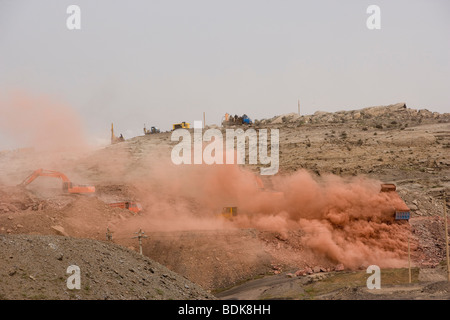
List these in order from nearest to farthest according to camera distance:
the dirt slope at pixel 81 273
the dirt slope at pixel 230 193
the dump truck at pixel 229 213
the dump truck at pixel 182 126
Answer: the dirt slope at pixel 81 273
the dirt slope at pixel 230 193
the dump truck at pixel 229 213
the dump truck at pixel 182 126

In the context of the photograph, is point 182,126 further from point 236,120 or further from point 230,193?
point 230,193

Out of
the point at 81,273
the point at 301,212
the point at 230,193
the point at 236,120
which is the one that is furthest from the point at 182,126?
the point at 81,273

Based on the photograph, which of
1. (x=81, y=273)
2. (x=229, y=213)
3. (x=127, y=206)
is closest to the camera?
(x=81, y=273)

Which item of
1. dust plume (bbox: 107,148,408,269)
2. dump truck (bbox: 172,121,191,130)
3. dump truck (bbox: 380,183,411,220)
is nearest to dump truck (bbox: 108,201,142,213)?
dust plume (bbox: 107,148,408,269)

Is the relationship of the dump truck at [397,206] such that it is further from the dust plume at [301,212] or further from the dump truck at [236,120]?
the dump truck at [236,120]

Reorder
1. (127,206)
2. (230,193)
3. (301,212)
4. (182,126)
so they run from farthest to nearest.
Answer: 1. (182,126)
2. (230,193)
3. (127,206)
4. (301,212)

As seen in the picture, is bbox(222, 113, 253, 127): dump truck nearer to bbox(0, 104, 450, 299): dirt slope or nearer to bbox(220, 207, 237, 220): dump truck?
bbox(0, 104, 450, 299): dirt slope

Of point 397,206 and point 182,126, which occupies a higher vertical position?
point 182,126

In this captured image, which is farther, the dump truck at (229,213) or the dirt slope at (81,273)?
the dump truck at (229,213)

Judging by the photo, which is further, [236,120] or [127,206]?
[236,120]

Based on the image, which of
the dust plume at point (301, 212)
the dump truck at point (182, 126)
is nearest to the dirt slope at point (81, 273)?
the dust plume at point (301, 212)

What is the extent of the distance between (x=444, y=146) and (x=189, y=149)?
31802 millimetres

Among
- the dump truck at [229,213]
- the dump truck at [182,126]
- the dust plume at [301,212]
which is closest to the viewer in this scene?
the dust plume at [301,212]
